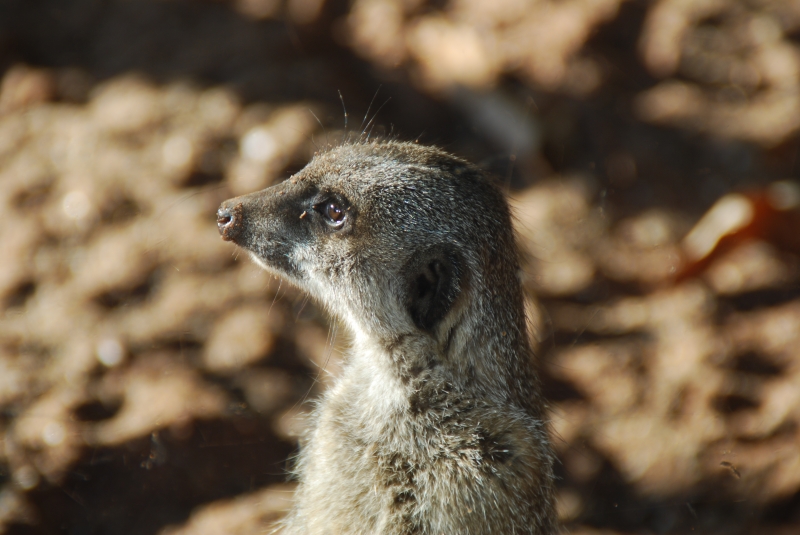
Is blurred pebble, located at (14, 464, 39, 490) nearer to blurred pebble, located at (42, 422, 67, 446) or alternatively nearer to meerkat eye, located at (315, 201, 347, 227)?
blurred pebble, located at (42, 422, 67, 446)

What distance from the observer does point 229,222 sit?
6.91 ft

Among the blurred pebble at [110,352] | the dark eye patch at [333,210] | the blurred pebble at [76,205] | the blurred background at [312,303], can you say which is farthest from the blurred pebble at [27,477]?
the dark eye patch at [333,210]

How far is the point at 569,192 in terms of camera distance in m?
3.51

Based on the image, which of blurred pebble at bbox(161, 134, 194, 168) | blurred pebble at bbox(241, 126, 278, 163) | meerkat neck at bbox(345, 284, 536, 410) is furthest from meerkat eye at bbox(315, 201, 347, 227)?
blurred pebble at bbox(161, 134, 194, 168)

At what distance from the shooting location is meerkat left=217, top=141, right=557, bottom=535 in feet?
6.48

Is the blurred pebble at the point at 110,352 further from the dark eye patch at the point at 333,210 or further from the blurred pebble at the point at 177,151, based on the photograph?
the dark eye patch at the point at 333,210

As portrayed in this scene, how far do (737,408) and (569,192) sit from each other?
4.35ft

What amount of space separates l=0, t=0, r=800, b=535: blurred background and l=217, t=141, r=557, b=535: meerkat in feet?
1.61

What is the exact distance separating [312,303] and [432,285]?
1.14 m

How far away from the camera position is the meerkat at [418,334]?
77.7 inches

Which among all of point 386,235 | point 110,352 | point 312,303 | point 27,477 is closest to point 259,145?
point 312,303

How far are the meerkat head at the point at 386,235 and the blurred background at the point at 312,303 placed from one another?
47 centimetres

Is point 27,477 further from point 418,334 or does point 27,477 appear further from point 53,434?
point 418,334

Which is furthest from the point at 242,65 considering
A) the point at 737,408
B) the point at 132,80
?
the point at 737,408
